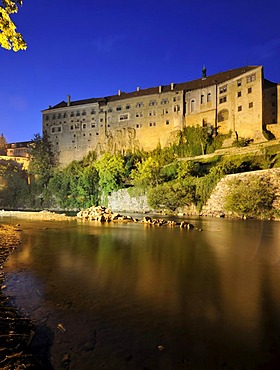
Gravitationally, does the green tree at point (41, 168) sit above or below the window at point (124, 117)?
below

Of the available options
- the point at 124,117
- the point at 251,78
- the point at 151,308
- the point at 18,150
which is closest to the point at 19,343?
the point at 151,308

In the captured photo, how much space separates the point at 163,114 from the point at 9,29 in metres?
52.7

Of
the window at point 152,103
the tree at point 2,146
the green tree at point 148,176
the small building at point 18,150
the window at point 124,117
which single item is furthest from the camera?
the small building at point 18,150

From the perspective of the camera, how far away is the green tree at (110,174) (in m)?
46.7

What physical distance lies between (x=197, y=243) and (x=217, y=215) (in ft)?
63.0

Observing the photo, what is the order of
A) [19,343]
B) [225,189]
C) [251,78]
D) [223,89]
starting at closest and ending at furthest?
[19,343]
[225,189]
[251,78]
[223,89]

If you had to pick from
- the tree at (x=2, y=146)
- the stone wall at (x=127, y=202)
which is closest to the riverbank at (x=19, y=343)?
the stone wall at (x=127, y=202)

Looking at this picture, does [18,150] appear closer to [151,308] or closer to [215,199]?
[215,199]

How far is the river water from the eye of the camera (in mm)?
3229

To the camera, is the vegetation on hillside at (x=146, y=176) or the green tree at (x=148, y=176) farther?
the green tree at (x=148, y=176)

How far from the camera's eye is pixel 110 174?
46.8 metres

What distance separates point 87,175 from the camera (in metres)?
50.7

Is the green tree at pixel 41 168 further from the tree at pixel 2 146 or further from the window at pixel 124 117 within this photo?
the window at pixel 124 117

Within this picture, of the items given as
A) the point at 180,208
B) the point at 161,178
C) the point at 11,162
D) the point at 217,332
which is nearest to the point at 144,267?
the point at 217,332
